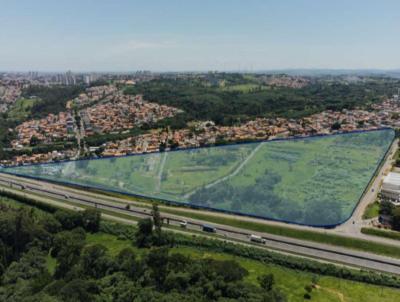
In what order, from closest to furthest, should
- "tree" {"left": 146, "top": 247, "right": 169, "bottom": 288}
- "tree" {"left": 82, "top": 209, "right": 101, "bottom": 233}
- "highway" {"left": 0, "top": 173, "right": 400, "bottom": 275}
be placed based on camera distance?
"tree" {"left": 146, "top": 247, "right": 169, "bottom": 288}, "highway" {"left": 0, "top": 173, "right": 400, "bottom": 275}, "tree" {"left": 82, "top": 209, "right": 101, "bottom": 233}

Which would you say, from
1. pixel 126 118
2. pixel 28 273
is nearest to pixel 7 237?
pixel 28 273

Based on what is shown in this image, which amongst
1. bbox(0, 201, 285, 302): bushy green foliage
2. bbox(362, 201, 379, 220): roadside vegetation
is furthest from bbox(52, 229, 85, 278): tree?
bbox(362, 201, 379, 220): roadside vegetation

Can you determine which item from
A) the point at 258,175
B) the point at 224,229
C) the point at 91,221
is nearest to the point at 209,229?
the point at 224,229

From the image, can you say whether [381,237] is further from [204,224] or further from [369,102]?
[369,102]

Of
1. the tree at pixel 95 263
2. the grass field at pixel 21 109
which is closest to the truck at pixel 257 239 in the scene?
the tree at pixel 95 263

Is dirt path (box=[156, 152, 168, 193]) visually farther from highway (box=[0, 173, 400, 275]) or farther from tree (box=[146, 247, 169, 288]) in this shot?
tree (box=[146, 247, 169, 288])
